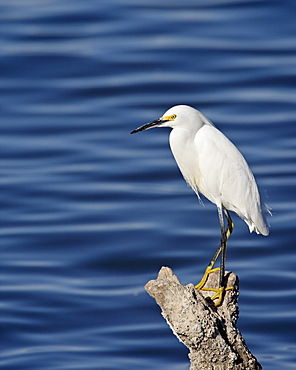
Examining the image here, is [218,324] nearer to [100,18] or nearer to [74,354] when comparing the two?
[74,354]

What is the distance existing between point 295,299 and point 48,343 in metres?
3.94

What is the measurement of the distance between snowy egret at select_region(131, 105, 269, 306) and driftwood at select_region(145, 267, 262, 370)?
1.19 m

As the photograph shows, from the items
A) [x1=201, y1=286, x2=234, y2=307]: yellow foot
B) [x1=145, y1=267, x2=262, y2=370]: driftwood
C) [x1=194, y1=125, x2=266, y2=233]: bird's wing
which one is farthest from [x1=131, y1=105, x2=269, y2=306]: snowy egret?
[x1=145, y1=267, x2=262, y2=370]: driftwood

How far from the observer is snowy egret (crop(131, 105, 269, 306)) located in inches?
313

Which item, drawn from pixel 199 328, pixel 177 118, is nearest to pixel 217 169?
pixel 177 118

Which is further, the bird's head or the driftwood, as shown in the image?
the bird's head

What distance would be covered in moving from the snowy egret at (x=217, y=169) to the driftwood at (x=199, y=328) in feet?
3.89

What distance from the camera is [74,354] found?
13.4 m

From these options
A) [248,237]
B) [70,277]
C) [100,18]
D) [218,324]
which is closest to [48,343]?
[70,277]

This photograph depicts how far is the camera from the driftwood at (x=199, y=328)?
638 cm

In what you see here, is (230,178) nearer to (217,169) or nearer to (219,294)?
(217,169)

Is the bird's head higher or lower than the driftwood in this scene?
higher

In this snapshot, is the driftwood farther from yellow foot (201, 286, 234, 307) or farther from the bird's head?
the bird's head

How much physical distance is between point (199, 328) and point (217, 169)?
2.23 m
